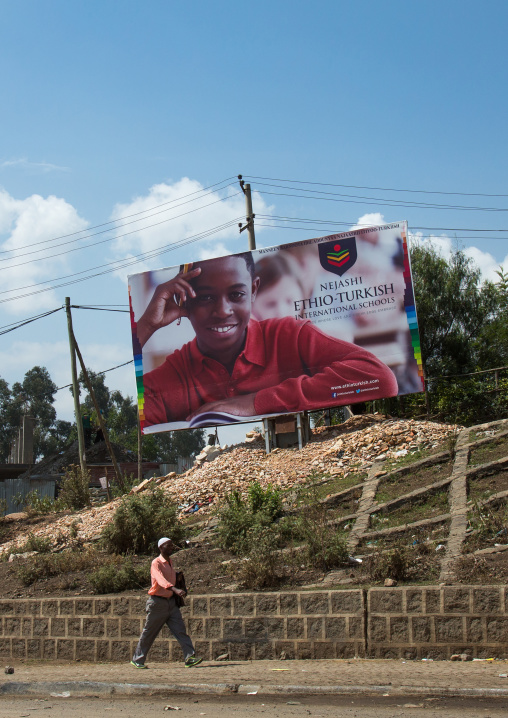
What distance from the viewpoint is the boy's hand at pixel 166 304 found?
22484mm

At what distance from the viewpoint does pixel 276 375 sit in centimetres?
2091

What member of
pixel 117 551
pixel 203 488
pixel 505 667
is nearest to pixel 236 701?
pixel 505 667

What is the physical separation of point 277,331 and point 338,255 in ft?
9.10

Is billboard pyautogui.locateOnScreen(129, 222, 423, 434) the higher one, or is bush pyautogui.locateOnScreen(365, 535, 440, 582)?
billboard pyautogui.locateOnScreen(129, 222, 423, 434)

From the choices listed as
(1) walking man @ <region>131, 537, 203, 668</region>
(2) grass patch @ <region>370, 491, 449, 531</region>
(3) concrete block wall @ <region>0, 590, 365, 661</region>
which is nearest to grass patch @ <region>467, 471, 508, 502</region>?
(2) grass patch @ <region>370, 491, 449, 531</region>

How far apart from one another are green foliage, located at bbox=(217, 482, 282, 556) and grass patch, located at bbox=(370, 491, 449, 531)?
1.84 meters

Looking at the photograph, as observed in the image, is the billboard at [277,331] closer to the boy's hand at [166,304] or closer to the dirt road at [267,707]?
the boy's hand at [166,304]

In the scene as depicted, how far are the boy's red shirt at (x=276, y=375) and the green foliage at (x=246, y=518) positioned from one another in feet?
22.7

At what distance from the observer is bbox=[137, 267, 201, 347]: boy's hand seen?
22.5 metres

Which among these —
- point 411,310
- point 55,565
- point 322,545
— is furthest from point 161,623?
point 411,310

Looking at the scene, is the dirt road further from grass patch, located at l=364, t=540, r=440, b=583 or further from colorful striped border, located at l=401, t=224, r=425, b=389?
colorful striped border, located at l=401, t=224, r=425, b=389

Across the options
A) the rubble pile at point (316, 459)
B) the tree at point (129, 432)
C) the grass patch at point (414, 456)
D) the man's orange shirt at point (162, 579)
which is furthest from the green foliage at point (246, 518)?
the tree at point (129, 432)

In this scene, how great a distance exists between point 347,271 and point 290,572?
11901 millimetres

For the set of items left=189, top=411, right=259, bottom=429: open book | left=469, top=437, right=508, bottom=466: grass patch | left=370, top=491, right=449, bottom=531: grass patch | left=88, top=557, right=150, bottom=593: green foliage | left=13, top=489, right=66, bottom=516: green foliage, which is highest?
left=189, top=411, right=259, bottom=429: open book
